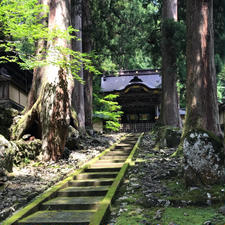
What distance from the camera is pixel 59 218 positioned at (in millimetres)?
4090

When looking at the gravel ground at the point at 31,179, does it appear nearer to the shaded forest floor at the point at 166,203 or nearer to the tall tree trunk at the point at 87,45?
the shaded forest floor at the point at 166,203

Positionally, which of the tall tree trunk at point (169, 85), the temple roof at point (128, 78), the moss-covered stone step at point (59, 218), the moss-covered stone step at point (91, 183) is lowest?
the moss-covered stone step at point (59, 218)

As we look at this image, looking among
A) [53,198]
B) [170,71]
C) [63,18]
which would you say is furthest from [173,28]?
[53,198]

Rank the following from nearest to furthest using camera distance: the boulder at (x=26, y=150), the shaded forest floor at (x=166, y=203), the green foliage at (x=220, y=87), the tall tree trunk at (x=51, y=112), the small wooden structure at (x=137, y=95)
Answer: the shaded forest floor at (x=166, y=203)
the boulder at (x=26, y=150)
the tall tree trunk at (x=51, y=112)
the small wooden structure at (x=137, y=95)
the green foliage at (x=220, y=87)

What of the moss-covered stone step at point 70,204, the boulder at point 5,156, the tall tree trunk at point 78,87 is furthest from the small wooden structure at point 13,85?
the moss-covered stone step at point 70,204

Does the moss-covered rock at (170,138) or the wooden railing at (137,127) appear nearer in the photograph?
the moss-covered rock at (170,138)

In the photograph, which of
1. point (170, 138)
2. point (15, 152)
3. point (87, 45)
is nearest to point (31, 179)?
point (15, 152)

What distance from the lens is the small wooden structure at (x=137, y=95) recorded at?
77.3 feet

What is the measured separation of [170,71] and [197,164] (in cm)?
833

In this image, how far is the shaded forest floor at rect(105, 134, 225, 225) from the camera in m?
3.69

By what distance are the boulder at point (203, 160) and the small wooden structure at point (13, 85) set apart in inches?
486

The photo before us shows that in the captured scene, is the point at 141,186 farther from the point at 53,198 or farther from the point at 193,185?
the point at 53,198

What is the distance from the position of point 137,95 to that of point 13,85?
13183 millimetres

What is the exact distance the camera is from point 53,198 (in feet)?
17.1
